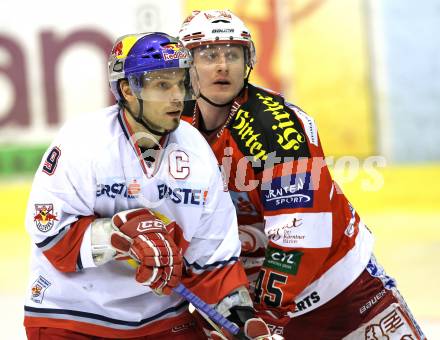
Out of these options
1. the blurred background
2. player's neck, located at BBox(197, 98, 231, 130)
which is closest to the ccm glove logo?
player's neck, located at BBox(197, 98, 231, 130)

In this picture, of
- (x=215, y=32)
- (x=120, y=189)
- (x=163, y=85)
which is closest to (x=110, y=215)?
(x=120, y=189)

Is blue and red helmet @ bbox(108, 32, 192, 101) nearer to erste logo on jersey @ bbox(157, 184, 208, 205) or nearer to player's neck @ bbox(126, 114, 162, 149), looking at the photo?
player's neck @ bbox(126, 114, 162, 149)

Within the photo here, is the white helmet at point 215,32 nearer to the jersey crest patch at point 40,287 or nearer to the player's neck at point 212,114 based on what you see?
the player's neck at point 212,114

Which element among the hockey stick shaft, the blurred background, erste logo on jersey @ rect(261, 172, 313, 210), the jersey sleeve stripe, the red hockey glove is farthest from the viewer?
the blurred background

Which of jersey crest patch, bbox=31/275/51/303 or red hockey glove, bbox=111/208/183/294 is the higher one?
red hockey glove, bbox=111/208/183/294

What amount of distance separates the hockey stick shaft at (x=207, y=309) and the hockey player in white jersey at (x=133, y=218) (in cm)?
2

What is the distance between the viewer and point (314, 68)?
680 centimetres

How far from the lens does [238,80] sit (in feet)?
10.4

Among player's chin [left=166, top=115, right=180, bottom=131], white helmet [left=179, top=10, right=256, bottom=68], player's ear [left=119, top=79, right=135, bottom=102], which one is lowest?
player's chin [left=166, top=115, right=180, bottom=131]

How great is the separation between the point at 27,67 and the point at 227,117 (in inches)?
165

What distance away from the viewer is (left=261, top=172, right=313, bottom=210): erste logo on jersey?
296 centimetres

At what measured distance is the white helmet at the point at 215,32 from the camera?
3.19m

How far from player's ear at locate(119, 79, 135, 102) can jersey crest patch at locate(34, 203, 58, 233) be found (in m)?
0.39

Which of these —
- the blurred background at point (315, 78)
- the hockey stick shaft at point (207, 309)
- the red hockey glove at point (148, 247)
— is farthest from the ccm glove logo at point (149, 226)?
the blurred background at point (315, 78)
